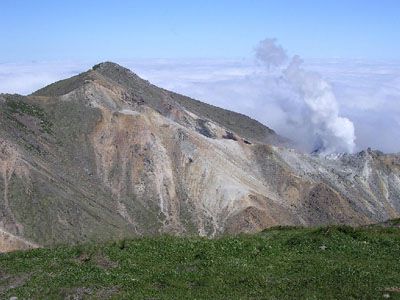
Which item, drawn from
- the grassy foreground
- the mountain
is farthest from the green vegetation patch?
the grassy foreground

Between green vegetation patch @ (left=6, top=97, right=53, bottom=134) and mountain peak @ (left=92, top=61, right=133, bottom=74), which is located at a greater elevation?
mountain peak @ (left=92, top=61, right=133, bottom=74)

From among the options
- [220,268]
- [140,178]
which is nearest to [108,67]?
[140,178]

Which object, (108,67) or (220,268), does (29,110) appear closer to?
(108,67)

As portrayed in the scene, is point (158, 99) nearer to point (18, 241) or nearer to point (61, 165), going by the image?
point (61, 165)

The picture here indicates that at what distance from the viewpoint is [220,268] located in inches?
761

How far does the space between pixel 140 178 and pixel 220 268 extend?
6028cm

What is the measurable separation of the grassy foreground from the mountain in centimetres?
3919

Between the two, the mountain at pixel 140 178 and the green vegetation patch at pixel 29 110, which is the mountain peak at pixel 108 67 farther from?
the green vegetation patch at pixel 29 110

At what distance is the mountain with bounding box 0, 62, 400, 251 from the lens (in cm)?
6388

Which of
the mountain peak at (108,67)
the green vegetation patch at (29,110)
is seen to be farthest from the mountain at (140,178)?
the mountain peak at (108,67)

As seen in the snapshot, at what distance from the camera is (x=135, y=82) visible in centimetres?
10719

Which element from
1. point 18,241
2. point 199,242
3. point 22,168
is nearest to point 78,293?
point 199,242

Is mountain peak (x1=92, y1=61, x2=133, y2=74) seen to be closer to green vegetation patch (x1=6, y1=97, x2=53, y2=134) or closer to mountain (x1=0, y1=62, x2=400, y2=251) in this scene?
mountain (x1=0, y1=62, x2=400, y2=251)

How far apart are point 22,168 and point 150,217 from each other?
1776 cm
